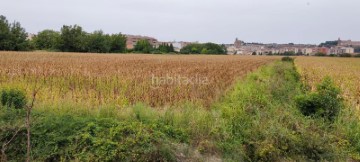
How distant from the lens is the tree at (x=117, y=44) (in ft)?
273

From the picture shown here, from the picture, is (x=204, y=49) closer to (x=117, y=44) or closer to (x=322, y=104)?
(x=117, y=44)

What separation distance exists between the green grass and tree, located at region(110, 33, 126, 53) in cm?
7883

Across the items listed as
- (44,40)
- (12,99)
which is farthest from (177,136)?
(44,40)

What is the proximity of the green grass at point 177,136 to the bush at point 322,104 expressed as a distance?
235 millimetres

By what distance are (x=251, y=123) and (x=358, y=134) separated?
90.6 inches

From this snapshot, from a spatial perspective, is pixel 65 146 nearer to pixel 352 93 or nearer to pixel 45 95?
pixel 45 95

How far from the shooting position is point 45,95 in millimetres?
7879

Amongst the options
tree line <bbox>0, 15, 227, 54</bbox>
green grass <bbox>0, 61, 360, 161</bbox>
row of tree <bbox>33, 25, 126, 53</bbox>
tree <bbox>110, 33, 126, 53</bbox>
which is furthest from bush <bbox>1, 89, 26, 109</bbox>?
tree <bbox>110, 33, 126, 53</bbox>

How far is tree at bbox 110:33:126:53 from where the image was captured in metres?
83.1

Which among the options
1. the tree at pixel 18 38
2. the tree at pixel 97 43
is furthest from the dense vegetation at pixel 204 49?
the tree at pixel 18 38

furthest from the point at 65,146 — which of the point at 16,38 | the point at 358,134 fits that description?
the point at 16,38

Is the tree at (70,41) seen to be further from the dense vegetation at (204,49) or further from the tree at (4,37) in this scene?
the dense vegetation at (204,49)

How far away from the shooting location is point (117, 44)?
8369 centimetres

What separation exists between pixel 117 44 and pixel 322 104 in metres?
80.7
